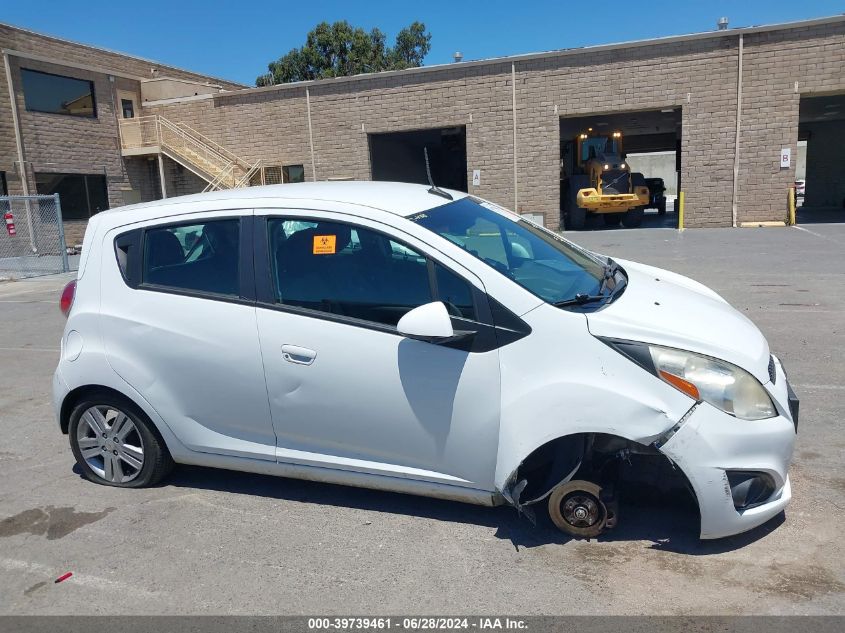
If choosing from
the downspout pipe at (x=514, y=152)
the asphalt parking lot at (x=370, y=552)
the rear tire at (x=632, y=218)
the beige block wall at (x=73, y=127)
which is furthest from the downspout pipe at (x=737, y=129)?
the beige block wall at (x=73, y=127)

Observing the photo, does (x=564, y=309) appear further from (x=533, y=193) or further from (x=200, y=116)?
(x=200, y=116)

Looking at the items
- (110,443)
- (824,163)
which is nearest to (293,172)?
(110,443)

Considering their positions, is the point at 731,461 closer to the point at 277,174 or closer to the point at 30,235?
the point at 30,235

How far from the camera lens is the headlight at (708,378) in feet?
9.92

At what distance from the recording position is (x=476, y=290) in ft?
10.7

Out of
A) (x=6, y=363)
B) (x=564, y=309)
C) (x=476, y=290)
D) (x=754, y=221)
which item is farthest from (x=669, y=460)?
(x=754, y=221)

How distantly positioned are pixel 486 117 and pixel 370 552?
22078 mm

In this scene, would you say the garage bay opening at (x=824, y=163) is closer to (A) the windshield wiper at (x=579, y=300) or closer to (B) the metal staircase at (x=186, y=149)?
(B) the metal staircase at (x=186, y=149)

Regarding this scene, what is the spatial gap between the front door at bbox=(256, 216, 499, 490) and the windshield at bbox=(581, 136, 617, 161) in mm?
21357

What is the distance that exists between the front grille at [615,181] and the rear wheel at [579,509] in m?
19.7

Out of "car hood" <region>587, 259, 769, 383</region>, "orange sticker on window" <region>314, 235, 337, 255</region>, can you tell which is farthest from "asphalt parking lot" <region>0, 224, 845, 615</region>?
"orange sticker on window" <region>314, 235, 337, 255</region>

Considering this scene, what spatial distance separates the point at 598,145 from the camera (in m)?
23.4

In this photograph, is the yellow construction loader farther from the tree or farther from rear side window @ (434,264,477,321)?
the tree

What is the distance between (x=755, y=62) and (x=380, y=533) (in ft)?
72.6
